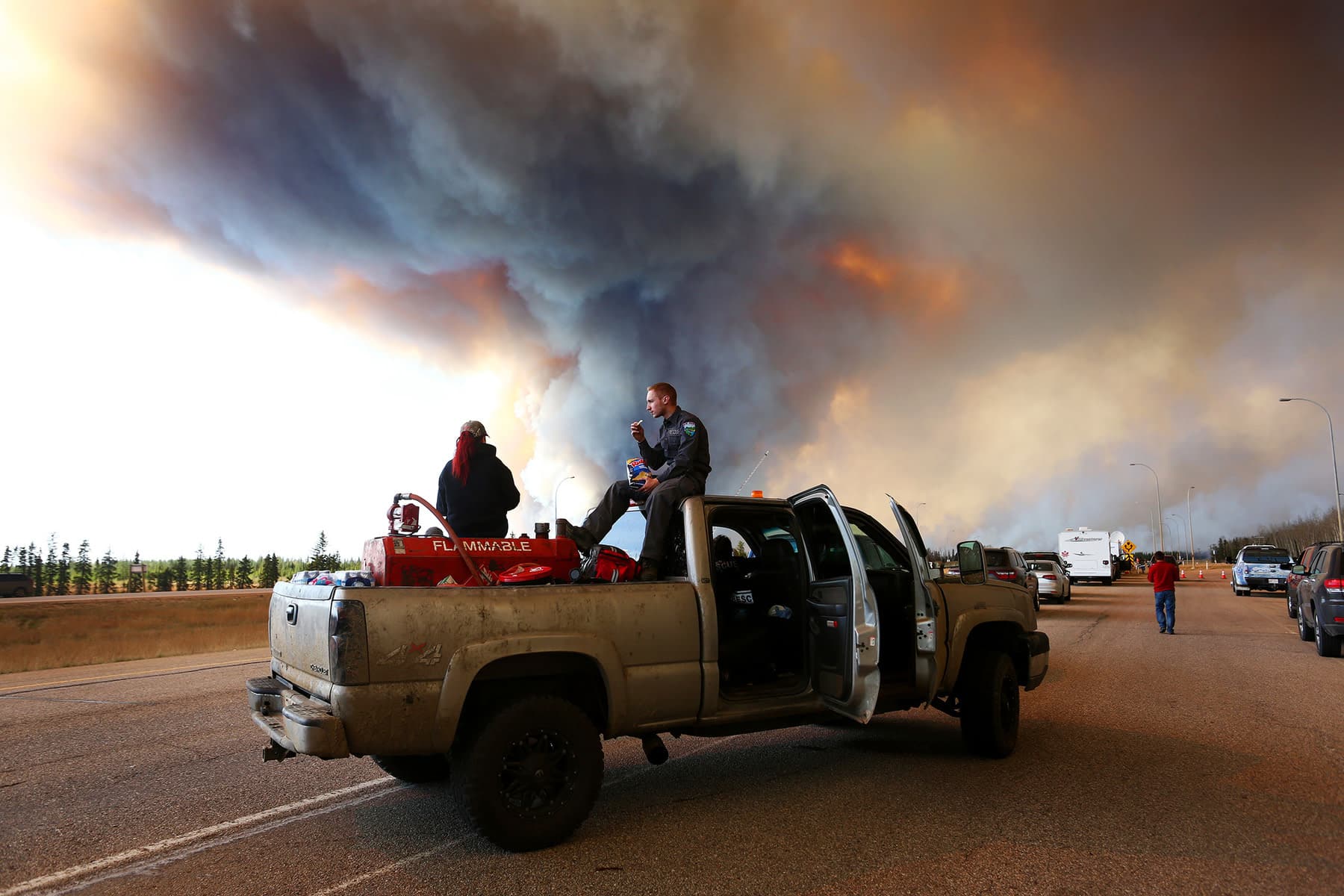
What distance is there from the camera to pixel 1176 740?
654 cm

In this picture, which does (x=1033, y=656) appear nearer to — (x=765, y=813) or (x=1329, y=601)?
(x=765, y=813)

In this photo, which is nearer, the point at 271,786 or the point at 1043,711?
the point at 271,786

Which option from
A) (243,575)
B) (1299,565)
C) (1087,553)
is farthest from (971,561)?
(243,575)

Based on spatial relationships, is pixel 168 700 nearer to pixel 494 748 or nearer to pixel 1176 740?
pixel 494 748

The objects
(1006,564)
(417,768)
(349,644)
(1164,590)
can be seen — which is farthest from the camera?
(1006,564)

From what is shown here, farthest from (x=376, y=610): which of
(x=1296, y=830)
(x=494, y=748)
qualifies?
(x=1296, y=830)

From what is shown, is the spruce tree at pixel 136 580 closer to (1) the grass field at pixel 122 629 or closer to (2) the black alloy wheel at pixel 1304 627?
(1) the grass field at pixel 122 629

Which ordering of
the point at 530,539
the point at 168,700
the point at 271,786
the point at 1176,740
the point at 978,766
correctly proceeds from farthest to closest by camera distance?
the point at 168,700 < the point at 1176,740 < the point at 978,766 < the point at 271,786 < the point at 530,539

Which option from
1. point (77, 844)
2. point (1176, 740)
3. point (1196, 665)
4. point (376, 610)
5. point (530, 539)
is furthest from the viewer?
point (1196, 665)

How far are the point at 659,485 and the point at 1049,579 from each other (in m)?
24.0

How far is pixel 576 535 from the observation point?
219 inches

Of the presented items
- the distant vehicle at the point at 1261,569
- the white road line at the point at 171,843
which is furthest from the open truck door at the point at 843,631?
the distant vehicle at the point at 1261,569

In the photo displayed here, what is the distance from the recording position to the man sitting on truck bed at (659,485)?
5.28m

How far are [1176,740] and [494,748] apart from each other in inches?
224
